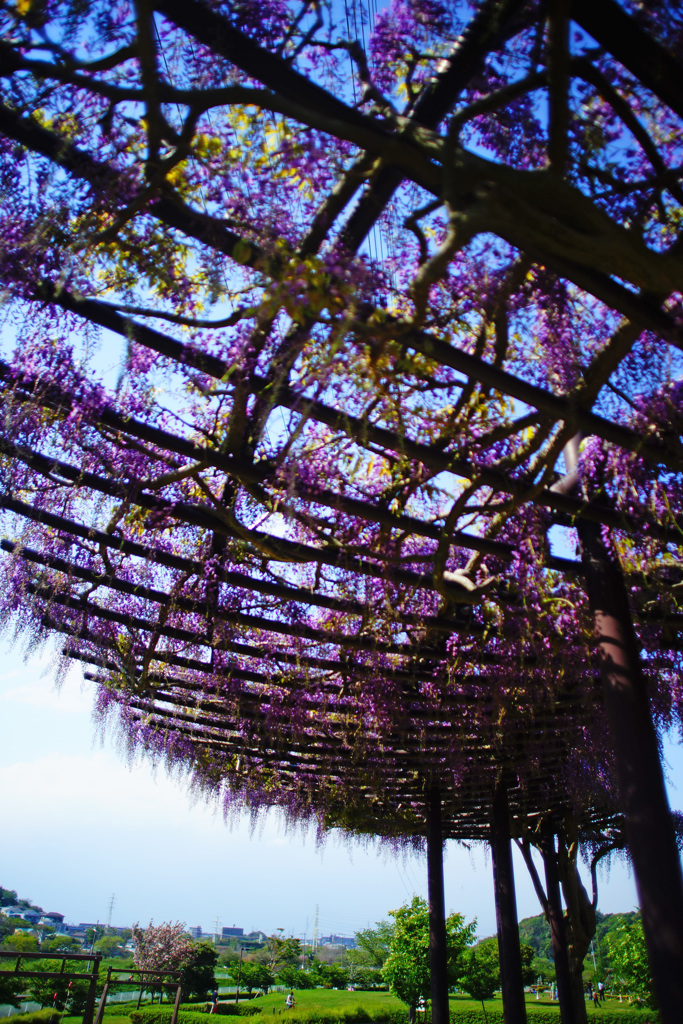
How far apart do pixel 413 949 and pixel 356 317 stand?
71.0 feet

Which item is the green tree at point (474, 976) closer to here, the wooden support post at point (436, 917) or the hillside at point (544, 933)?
the wooden support post at point (436, 917)

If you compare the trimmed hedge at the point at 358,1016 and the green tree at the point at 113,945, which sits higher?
the green tree at the point at 113,945

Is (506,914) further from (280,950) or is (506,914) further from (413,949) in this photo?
(280,950)

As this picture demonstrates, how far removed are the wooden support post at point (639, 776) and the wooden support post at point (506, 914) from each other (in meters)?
6.58

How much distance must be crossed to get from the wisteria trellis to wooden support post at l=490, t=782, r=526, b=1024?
484cm

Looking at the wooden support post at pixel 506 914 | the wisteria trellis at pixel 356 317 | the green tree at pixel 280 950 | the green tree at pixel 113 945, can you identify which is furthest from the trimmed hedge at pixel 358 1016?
the green tree at pixel 113 945

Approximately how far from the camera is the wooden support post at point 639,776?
114 inches

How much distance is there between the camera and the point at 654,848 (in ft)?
10.1

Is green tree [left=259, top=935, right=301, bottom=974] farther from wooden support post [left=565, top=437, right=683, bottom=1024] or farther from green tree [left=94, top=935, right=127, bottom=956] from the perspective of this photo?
green tree [left=94, top=935, right=127, bottom=956]

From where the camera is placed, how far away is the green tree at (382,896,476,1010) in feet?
63.3

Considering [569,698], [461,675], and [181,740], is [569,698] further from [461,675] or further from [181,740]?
[181,740]

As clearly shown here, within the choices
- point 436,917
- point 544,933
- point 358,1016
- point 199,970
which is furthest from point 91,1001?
point 544,933

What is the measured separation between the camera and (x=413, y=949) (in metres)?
19.4

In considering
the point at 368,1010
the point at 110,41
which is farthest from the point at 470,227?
the point at 368,1010
